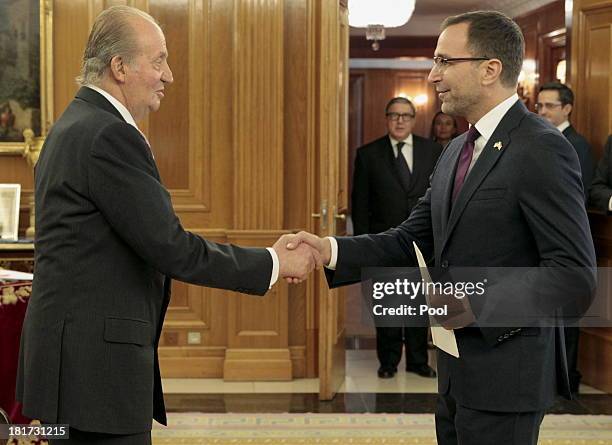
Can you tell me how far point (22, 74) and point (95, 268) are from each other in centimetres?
408

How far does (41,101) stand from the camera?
20.1 ft

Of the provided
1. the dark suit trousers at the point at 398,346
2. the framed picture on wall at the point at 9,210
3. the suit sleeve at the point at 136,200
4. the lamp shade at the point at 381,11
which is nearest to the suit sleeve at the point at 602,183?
the dark suit trousers at the point at 398,346

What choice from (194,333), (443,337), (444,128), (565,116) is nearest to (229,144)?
(194,333)

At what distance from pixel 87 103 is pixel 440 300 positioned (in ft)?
3.50

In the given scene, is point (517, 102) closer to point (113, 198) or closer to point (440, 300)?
point (440, 300)

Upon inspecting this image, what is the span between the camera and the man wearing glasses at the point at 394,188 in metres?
6.48

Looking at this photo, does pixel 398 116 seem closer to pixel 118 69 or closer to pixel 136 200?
pixel 118 69

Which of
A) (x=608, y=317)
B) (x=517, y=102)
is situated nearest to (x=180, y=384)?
(x=608, y=317)

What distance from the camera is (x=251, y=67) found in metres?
6.07

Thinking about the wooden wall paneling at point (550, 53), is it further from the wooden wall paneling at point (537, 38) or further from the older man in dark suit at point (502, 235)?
the older man in dark suit at point (502, 235)

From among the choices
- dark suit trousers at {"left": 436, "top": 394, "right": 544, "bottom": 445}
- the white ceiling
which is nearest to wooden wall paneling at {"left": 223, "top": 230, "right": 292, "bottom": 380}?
dark suit trousers at {"left": 436, "top": 394, "right": 544, "bottom": 445}

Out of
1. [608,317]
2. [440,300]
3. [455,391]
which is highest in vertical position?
[440,300]

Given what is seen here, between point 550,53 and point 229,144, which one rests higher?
point 550,53

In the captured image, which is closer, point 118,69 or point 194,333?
point 118,69
